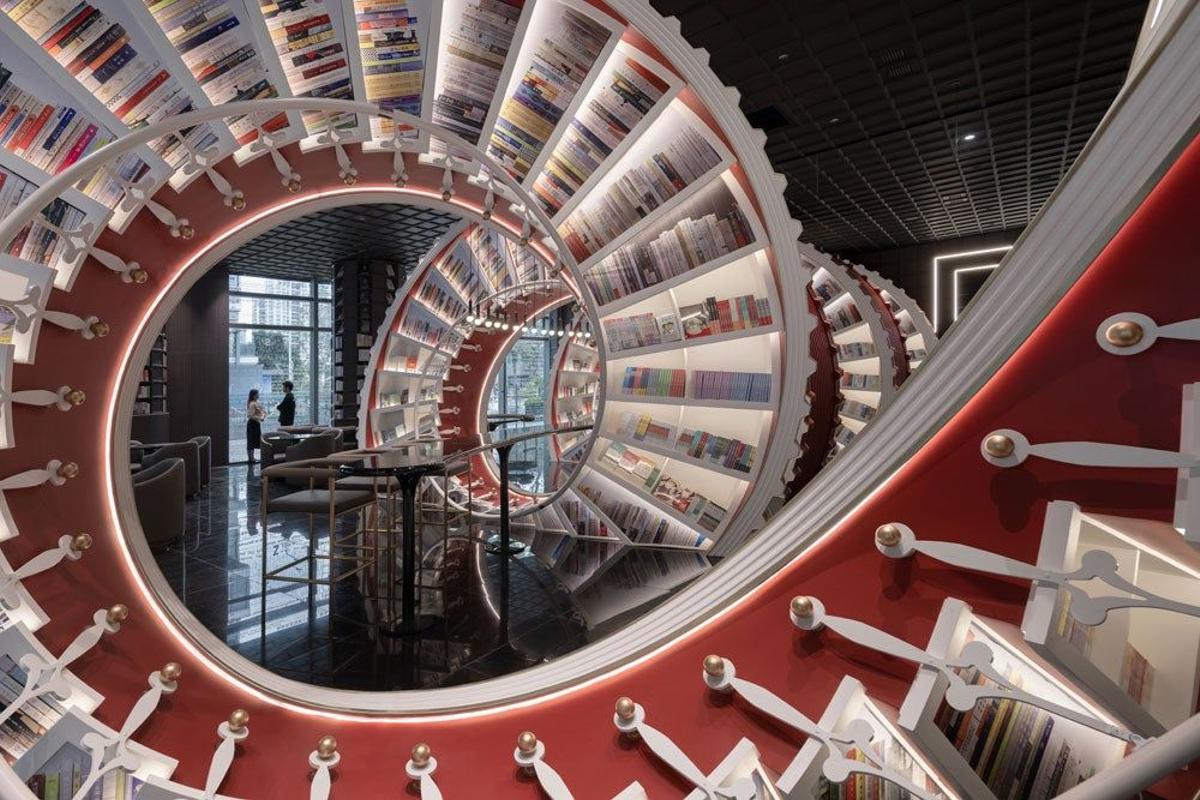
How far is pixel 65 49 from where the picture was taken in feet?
5.64

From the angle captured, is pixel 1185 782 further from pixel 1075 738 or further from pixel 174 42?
pixel 174 42

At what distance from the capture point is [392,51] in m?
2.48

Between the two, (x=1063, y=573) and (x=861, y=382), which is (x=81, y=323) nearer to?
(x=1063, y=573)

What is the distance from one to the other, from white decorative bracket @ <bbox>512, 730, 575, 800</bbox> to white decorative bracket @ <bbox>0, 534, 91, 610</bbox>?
1.37m

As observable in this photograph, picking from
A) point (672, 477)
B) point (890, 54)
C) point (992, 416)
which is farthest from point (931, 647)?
point (890, 54)

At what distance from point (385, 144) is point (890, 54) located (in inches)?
169

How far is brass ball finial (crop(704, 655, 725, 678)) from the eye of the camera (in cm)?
95

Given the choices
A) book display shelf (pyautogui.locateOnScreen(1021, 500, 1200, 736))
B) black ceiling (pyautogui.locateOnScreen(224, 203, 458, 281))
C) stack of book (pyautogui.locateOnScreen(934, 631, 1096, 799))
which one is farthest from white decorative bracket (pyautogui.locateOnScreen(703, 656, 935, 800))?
black ceiling (pyautogui.locateOnScreen(224, 203, 458, 281))

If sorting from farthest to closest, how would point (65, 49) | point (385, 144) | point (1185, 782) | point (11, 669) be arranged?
point (385, 144) < point (65, 49) < point (11, 669) < point (1185, 782)

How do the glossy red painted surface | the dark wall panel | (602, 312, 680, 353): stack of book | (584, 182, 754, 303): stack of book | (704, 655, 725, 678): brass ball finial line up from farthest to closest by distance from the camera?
the dark wall panel, (602, 312, 680, 353): stack of book, (584, 182, 754, 303): stack of book, (704, 655, 725, 678): brass ball finial, the glossy red painted surface

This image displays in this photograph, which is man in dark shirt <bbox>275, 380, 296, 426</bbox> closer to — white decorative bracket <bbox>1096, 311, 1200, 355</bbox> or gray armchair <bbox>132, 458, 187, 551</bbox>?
gray armchair <bbox>132, 458, 187, 551</bbox>

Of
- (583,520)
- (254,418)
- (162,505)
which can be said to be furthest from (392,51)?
(254,418)

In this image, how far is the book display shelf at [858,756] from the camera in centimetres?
74

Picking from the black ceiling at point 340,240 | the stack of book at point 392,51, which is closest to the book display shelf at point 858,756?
the stack of book at point 392,51
